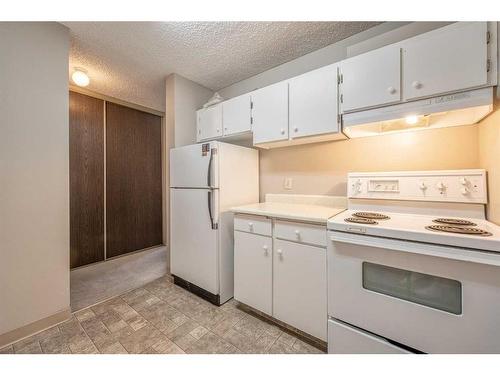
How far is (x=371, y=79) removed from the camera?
4.41 feet

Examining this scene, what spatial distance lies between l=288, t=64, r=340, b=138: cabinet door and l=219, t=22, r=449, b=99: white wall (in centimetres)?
24

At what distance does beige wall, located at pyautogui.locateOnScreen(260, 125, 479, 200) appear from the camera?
1.39 meters

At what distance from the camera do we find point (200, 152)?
1987mm

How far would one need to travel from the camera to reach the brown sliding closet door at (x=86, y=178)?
2699 mm

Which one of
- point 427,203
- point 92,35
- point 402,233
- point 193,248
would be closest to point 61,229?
point 193,248

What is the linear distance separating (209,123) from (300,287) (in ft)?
6.40

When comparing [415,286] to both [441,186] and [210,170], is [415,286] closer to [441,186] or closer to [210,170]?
[441,186]

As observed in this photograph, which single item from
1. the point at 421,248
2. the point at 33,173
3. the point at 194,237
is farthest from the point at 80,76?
the point at 421,248

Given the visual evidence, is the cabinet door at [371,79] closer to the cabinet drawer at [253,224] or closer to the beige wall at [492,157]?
the beige wall at [492,157]

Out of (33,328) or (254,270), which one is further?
(254,270)

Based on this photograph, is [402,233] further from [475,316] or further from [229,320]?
[229,320]

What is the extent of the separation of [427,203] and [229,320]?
1.76m

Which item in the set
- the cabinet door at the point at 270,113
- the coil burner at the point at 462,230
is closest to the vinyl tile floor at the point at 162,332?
the coil burner at the point at 462,230

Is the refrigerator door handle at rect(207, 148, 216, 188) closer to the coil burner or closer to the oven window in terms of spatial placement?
the oven window
